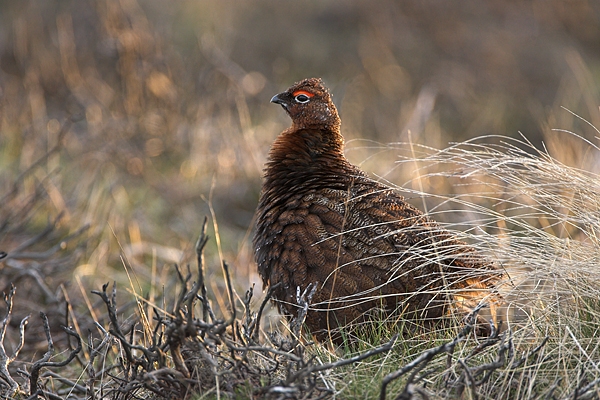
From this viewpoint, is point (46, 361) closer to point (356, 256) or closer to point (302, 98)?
point (356, 256)

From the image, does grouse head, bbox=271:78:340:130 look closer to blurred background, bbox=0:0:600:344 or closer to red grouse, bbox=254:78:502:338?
red grouse, bbox=254:78:502:338

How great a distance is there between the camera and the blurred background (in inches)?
223

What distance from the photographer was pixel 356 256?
3131mm

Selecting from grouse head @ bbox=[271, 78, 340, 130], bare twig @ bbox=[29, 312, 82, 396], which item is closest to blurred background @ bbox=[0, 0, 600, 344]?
bare twig @ bbox=[29, 312, 82, 396]

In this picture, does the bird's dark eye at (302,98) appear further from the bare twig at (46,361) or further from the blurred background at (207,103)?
the bare twig at (46,361)

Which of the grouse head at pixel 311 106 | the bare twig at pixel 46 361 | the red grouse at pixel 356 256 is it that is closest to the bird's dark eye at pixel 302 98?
the grouse head at pixel 311 106

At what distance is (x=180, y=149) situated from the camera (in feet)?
26.3

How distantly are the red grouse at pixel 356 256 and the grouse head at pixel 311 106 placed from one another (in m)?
0.36

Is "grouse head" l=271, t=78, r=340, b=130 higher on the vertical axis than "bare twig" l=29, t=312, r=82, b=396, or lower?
higher

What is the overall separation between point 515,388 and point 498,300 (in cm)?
51

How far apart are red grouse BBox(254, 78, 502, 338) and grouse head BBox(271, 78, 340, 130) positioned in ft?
1.17

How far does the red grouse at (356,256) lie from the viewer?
10.0 feet

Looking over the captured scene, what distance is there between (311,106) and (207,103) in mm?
4575

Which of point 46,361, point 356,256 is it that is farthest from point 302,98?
point 46,361
